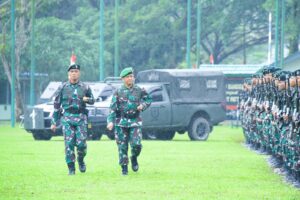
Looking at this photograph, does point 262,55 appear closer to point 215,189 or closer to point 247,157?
point 247,157

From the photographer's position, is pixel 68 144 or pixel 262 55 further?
pixel 262 55

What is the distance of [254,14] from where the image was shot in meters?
73.4

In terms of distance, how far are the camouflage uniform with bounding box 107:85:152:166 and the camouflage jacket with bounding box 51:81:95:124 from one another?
471 mm

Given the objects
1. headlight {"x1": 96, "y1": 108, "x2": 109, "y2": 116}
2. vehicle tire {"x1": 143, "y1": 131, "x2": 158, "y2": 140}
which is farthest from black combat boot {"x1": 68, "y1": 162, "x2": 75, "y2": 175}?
vehicle tire {"x1": 143, "y1": 131, "x2": 158, "y2": 140}

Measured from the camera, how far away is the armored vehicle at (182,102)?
37.5 metres

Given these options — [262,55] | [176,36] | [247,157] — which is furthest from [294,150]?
[262,55]

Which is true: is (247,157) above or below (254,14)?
below

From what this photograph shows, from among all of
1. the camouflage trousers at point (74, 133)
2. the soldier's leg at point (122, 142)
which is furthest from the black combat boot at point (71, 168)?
the soldier's leg at point (122, 142)

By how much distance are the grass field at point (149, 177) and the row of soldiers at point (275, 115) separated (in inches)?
16.5

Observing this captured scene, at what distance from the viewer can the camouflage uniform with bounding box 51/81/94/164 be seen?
1994cm

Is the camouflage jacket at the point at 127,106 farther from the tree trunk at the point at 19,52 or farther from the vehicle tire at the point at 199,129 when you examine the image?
the tree trunk at the point at 19,52

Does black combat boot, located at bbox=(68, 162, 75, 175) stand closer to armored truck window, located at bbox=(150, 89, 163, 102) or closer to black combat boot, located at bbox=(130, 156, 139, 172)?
black combat boot, located at bbox=(130, 156, 139, 172)

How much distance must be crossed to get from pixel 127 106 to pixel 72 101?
95cm

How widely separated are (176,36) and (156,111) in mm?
35380
